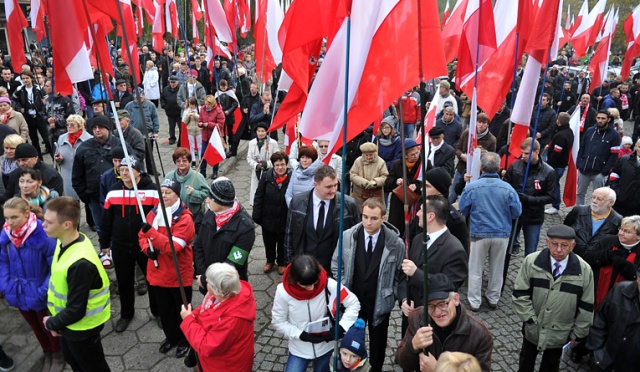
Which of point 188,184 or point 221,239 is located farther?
point 188,184

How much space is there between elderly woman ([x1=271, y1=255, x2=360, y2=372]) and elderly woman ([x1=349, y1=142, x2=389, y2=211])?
3043mm

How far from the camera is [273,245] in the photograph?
634cm

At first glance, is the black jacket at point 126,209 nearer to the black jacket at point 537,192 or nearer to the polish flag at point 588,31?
the black jacket at point 537,192

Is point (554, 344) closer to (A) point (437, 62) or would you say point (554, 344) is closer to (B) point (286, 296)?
(B) point (286, 296)

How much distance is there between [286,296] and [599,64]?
9.37m

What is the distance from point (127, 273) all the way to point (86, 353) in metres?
1.39

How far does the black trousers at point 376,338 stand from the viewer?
4.20 metres

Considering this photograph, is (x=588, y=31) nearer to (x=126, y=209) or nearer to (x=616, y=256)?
(x=616, y=256)

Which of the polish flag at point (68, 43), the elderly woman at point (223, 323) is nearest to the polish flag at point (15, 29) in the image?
the polish flag at point (68, 43)

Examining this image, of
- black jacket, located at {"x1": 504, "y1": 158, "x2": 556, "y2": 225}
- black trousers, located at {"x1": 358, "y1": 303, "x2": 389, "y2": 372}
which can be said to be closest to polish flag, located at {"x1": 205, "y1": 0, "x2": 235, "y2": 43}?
black jacket, located at {"x1": 504, "y1": 158, "x2": 556, "y2": 225}

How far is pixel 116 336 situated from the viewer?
199 inches

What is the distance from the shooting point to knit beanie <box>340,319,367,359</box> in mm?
3375

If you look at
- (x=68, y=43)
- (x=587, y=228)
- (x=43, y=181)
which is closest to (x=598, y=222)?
(x=587, y=228)

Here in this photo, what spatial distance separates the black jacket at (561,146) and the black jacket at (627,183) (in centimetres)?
113
